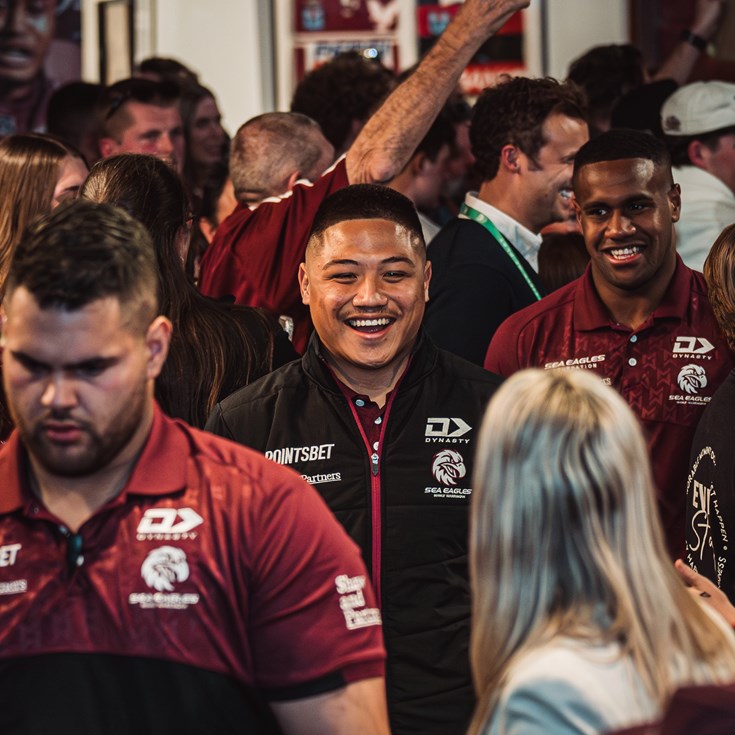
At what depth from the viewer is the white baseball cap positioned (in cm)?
463

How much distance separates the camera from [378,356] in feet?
9.71

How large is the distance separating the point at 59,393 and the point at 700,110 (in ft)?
10.3

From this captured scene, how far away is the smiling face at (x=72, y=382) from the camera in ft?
6.66

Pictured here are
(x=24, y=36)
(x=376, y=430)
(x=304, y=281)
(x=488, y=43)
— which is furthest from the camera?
(x=488, y=43)

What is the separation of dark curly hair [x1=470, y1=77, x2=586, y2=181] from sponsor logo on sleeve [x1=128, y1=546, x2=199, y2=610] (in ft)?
8.15

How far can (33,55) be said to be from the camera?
6441 mm

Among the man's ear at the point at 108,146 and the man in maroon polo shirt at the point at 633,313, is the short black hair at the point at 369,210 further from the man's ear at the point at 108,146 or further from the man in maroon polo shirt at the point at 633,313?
the man's ear at the point at 108,146

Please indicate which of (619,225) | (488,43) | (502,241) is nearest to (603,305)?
(619,225)

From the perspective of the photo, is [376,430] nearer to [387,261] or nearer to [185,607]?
[387,261]

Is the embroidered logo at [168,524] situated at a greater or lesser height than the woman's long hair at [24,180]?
lesser

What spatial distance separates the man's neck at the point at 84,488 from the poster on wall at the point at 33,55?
14.6 feet

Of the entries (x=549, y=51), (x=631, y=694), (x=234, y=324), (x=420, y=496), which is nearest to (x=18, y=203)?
(x=234, y=324)

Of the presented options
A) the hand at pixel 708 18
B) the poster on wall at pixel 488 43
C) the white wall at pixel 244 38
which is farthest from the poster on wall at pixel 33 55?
the hand at pixel 708 18

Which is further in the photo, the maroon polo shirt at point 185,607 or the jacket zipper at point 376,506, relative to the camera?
the jacket zipper at point 376,506
